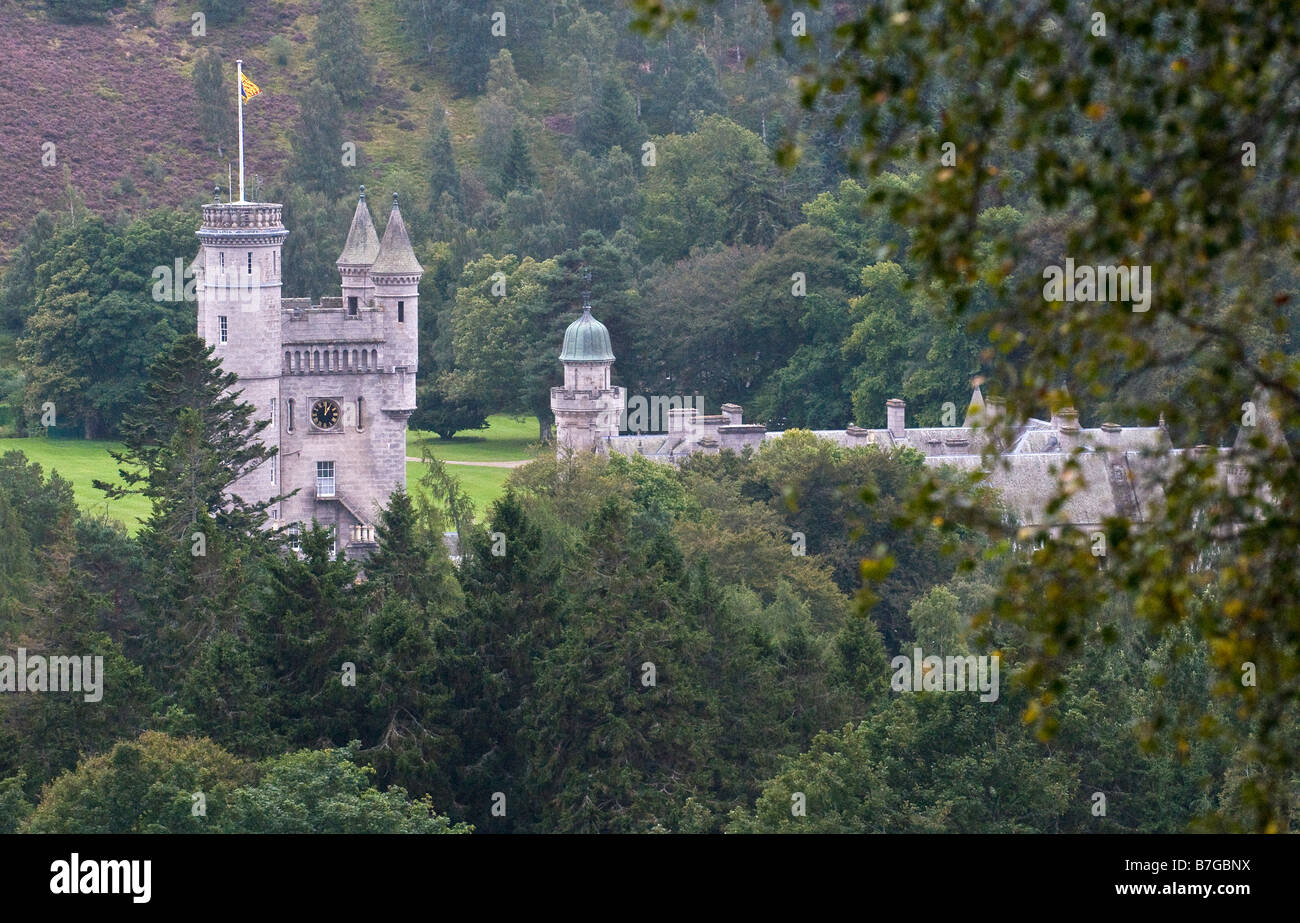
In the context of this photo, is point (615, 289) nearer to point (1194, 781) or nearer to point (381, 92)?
point (381, 92)

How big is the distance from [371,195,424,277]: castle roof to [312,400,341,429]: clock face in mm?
5369

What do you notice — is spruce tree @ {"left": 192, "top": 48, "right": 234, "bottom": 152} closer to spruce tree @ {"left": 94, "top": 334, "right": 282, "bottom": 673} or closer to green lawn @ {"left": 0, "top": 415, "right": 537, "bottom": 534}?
green lawn @ {"left": 0, "top": 415, "right": 537, "bottom": 534}

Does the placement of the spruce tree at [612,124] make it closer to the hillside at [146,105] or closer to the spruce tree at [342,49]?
the hillside at [146,105]

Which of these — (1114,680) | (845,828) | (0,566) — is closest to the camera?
(845,828)

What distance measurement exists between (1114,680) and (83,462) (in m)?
51.2

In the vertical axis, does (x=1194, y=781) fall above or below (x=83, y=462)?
below

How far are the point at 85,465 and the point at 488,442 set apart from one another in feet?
61.8

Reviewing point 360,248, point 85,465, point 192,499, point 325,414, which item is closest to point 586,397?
point 360,248

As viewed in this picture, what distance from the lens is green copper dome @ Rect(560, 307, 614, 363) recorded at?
8931 centimetres

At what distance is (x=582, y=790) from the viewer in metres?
52.4

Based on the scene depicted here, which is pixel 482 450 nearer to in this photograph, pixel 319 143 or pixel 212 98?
pixel 319 143

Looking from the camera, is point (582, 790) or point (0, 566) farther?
point (0, 566)

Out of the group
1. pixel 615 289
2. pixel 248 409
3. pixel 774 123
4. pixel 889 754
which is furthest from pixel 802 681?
pixel 774 123

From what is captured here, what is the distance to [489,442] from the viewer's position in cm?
10688
